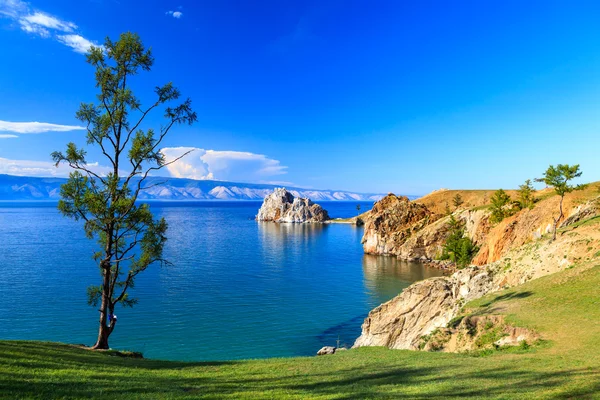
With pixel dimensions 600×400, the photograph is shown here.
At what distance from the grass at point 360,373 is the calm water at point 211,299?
2048 cm

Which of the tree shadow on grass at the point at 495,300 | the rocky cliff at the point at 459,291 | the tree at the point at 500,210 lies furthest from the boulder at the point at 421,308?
the tree at the point at 500,210

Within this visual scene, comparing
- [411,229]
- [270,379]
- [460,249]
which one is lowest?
[460,249]

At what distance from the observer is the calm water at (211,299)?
4303cm

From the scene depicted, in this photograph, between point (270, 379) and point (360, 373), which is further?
point (360, 373)

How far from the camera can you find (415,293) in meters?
40.2

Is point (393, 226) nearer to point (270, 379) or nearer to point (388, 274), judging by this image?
point (388, 274)

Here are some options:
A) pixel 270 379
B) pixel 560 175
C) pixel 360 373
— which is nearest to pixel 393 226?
pixel 560 175

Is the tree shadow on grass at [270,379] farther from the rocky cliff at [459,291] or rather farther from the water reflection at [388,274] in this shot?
the water reflection at [388,274]

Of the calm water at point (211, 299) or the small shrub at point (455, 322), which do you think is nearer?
the small shrub at point (455, 322)

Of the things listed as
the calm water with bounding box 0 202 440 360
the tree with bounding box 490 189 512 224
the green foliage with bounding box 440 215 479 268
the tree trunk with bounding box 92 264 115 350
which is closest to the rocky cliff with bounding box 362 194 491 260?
the green foliage with bounding box 440 215 479 268

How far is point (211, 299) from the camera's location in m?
60.2

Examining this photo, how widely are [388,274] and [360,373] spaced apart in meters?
71.1

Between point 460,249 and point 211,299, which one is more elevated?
point 460,249

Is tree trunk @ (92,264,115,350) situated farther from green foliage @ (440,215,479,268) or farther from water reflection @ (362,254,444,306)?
green foliage @ (440,215,479,268)
